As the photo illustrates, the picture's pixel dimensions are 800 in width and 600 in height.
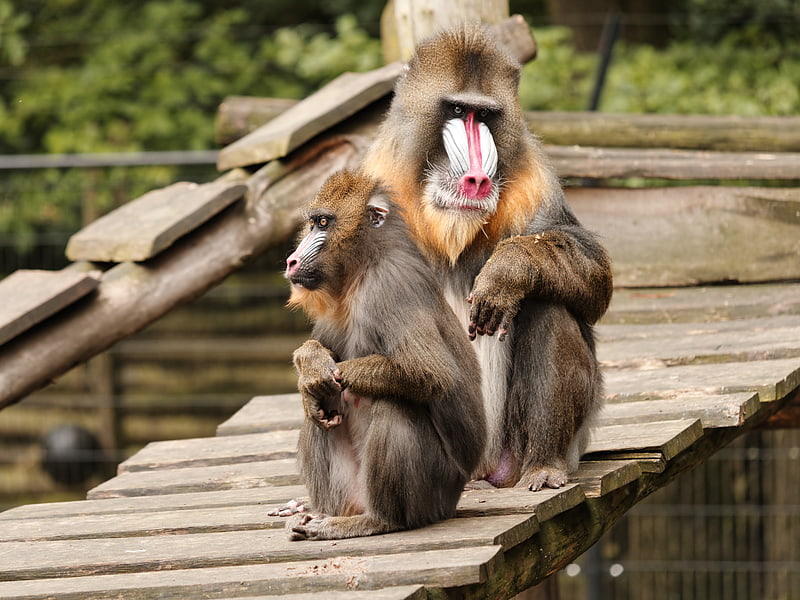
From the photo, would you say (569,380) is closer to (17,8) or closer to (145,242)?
(145,242)

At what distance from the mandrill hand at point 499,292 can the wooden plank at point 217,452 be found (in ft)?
3.67

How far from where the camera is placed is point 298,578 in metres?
2.91

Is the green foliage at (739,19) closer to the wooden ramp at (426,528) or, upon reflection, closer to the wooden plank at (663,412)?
the wooden ramp at (426,528)

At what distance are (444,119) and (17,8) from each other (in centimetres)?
844

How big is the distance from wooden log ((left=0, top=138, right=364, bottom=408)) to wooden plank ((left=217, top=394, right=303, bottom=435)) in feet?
1.87

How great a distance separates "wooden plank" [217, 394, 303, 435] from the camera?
16.6 feet

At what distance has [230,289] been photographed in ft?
28.7

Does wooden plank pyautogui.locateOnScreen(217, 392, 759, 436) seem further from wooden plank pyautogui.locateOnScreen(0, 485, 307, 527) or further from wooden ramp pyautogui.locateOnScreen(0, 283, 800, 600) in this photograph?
wooden plank pyautogui.locateOnScreen(0, 485, 307, 527)

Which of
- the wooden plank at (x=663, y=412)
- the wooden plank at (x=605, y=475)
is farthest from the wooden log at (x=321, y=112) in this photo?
the wooden plank at (x=605, y=475)

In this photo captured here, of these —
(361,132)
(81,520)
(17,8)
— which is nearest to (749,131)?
(361,132)

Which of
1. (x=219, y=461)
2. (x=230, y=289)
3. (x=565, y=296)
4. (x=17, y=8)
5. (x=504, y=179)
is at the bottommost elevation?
(x=219, y=461)

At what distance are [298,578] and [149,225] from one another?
2828 mm

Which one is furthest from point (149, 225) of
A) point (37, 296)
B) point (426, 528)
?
point (426, 528)

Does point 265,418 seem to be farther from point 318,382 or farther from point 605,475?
point 318,382
